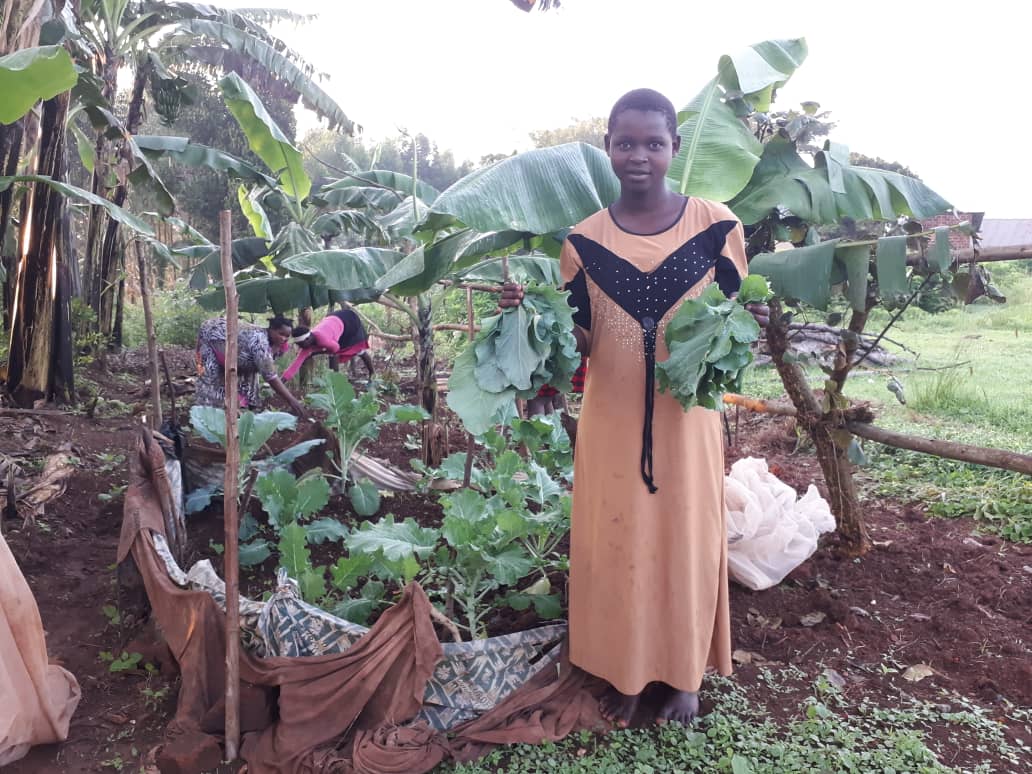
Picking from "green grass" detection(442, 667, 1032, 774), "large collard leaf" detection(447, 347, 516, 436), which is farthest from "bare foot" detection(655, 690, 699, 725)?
"large collard leaf" detection(447, 347, 516, 436)

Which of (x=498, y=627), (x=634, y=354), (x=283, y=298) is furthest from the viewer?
(x=283, y=298)

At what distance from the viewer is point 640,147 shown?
209cm

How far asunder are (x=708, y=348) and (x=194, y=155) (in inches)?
273

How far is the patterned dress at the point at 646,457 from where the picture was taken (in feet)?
7.25

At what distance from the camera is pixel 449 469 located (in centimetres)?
394

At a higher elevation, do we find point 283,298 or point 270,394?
point 283,298

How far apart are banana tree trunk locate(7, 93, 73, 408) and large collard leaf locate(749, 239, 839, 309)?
5597mm

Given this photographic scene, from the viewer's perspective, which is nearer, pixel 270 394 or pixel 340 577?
pixel 340 577

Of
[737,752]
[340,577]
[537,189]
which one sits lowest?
[737,752]

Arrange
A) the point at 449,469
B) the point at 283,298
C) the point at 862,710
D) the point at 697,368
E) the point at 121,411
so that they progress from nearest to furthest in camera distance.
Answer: the point at 697,368 < the point at 862,710 < the point at 449,469 < the point at 283,298 < the point at 121,411

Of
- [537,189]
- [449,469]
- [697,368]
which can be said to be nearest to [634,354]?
[697,368]

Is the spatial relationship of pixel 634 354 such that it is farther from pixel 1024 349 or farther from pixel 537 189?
pixel 1024 349

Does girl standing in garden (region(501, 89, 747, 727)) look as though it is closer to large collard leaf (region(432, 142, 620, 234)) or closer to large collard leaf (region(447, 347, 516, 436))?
large collard leaf (region(447, 347, 516, 436))

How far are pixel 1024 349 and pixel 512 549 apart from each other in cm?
1011
